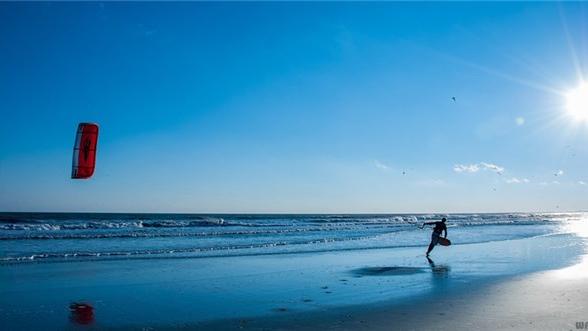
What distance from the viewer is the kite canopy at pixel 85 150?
1266cm

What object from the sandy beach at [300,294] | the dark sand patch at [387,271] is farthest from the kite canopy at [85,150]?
the dark sand patch at [387,271]

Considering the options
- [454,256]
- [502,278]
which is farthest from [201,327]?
[454,256]

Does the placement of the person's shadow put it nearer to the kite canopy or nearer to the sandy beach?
the sandy beach

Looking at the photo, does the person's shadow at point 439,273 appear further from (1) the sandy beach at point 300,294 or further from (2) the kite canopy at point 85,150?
(2) the kite canopy at point 85,150

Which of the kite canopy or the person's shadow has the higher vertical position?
the kite canopy

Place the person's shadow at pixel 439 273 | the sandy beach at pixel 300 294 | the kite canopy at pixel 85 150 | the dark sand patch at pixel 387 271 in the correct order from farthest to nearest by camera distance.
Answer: the dark sand patch at pixel 387 271 → the kite canopy at pixel 85 150 → the person's shadow at pixel 439 273 → the sandy beach at pixel 300 294

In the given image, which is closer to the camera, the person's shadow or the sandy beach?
the sandy beach

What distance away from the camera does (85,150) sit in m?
12.8

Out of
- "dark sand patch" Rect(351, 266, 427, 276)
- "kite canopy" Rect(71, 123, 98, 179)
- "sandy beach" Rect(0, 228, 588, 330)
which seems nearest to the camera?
"sandy beach" Rect(0, 228, 588, 330)

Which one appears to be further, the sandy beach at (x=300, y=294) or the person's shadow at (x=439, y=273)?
the person's shadow at (x=439, y=273)

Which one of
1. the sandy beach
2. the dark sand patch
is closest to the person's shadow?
the sandy beach

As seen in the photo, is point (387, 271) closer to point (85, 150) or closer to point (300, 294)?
point (300, 294)

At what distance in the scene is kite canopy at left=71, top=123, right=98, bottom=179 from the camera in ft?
41.5

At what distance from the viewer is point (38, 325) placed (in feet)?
25.2
